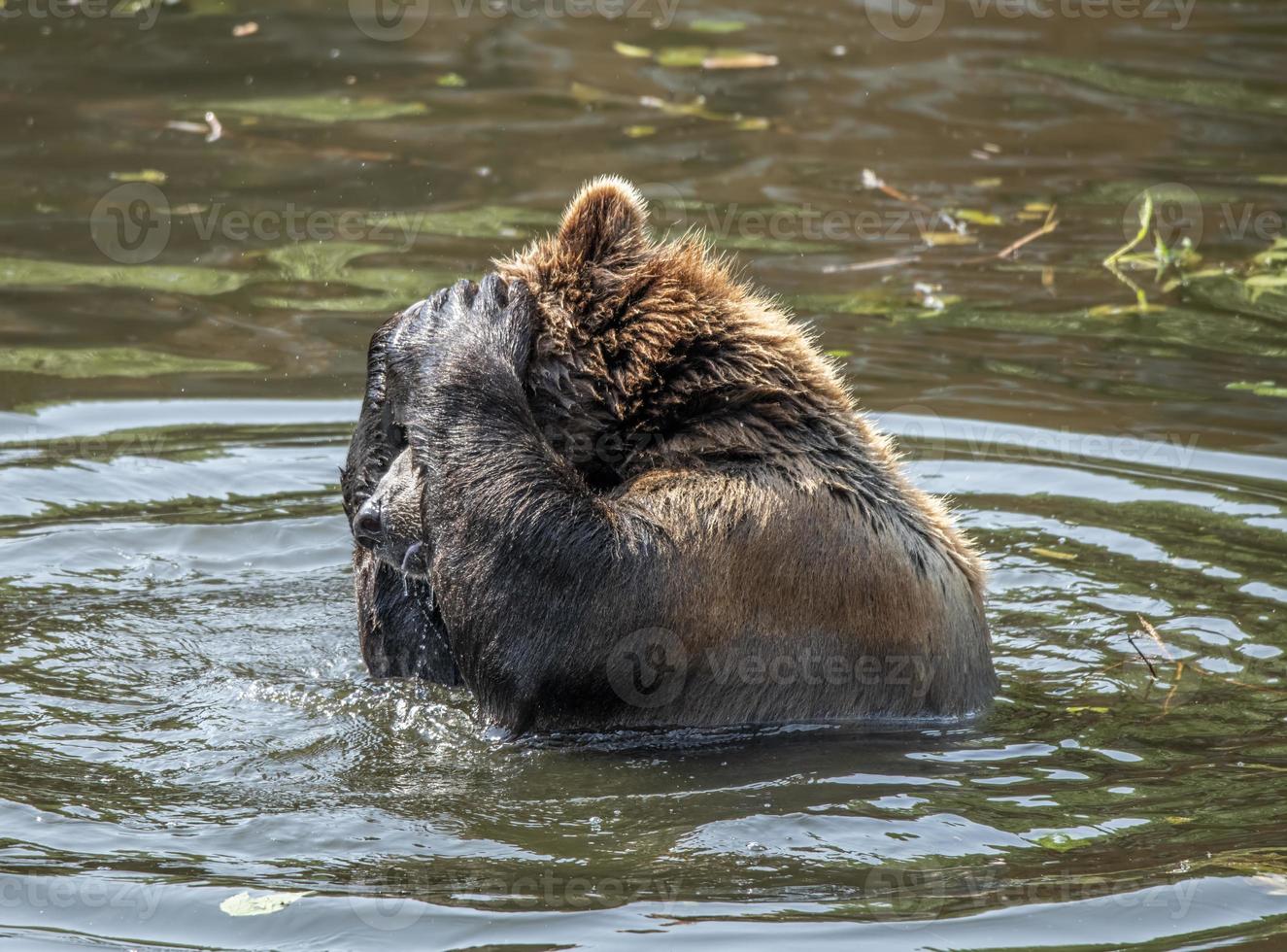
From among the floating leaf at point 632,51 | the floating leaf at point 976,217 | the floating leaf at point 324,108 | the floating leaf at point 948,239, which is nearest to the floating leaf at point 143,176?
the floating leaf at point 324,108

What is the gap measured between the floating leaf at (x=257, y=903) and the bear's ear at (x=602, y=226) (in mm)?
2569

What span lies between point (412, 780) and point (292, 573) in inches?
103

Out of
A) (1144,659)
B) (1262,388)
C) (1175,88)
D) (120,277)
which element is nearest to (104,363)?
(120,277)

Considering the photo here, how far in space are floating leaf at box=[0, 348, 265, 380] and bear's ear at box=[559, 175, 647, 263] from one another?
4732mm

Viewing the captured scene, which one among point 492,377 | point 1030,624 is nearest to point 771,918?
point 492,377

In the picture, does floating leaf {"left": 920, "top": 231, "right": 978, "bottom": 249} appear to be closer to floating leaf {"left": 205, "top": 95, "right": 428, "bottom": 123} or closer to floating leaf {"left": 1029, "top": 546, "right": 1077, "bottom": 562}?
floating leaf {"left": 205, "top": 95, "right": 428, "bottom": 123}

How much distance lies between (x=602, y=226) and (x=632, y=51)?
1043 centimetres

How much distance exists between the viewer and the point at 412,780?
20.2ft

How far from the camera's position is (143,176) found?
534 inches

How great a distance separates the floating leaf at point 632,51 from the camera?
16.5 meters

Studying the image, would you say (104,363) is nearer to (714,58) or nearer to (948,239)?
(948,239)

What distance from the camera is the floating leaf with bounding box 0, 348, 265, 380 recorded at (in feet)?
34.9

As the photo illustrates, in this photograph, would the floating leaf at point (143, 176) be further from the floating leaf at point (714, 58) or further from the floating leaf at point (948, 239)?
the floating leaf at point (948, 239)

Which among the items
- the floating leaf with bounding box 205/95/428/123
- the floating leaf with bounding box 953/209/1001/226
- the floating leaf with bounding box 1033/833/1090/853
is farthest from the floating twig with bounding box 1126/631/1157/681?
the floating leaf with bounding box 205/95/428/123
